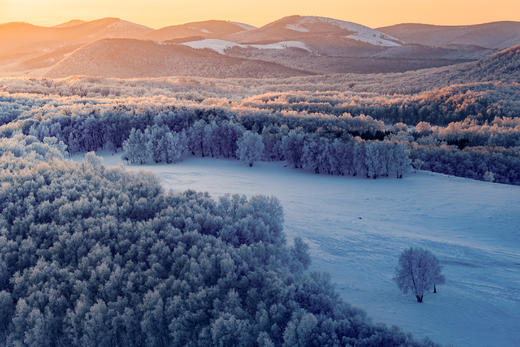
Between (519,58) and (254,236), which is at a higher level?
(519,58)

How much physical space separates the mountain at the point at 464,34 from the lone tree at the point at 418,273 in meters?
124

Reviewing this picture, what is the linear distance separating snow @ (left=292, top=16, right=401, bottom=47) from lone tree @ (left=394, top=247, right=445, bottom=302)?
316 feet

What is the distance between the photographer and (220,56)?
200ft

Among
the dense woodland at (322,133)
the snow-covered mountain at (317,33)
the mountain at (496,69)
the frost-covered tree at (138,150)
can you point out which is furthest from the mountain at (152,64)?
the frost-covered tree at (138,150)

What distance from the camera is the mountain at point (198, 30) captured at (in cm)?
12162

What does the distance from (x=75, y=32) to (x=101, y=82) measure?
106111 millimetres

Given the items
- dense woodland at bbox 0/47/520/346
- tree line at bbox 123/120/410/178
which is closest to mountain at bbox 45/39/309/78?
tree line at bbox 123/120/410/178

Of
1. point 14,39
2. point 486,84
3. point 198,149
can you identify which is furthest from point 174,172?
point 14,39

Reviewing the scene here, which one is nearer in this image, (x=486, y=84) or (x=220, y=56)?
(x=486, y=84)

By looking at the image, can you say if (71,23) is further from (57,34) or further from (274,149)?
(274,149)

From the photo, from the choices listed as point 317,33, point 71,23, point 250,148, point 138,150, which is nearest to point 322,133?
point 250,148

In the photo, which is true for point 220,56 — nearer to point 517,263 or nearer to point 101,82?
point 101,82

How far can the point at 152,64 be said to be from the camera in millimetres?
57156

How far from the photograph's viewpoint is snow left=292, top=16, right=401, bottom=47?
3862 inches
